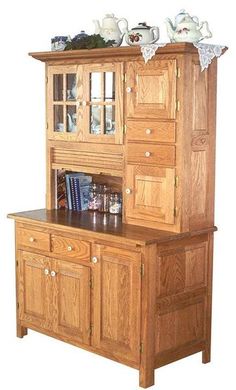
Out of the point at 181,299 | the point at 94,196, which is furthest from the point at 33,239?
the point at 181,299

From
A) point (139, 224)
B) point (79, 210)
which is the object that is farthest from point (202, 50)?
point (79, 210)

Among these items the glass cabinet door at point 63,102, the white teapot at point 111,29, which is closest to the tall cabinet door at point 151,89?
the white teapot at point 111,29

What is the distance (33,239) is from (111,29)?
1498 mm

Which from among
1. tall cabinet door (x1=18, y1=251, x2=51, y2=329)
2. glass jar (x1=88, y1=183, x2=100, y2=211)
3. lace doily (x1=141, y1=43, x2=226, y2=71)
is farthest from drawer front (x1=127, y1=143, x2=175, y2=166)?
tall cabinet door (x1=18, y1=251, x2=51, y2=329)

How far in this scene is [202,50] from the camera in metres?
4.61

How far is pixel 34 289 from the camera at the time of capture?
17.6ft

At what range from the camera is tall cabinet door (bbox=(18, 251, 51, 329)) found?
527 centimetres

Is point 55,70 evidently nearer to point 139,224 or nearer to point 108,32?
point 108,32

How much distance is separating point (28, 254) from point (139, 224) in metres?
0.92

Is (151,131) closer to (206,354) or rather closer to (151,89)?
(151,89)

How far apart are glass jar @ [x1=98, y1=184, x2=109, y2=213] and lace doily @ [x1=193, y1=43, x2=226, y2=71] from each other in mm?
1227

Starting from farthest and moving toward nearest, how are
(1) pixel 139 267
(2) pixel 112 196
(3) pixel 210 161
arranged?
(2) pixel 112 196
(3) pixel 210 161
(1) pixel 139 267

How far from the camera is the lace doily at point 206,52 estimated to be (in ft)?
15.1

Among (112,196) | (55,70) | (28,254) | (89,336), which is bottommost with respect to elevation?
(89,336)
